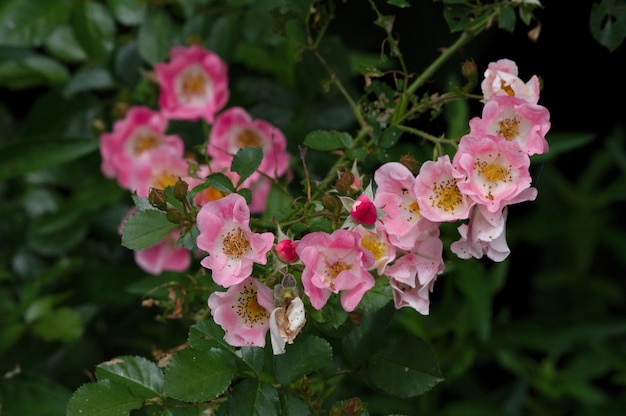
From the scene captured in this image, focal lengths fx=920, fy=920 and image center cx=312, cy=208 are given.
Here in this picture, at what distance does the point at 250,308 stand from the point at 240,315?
0.01 meters

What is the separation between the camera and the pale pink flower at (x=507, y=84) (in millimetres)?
1066

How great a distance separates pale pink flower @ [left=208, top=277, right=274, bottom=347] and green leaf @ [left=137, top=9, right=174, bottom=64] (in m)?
0.78

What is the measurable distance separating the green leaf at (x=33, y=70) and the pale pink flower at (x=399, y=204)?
41.3 inches

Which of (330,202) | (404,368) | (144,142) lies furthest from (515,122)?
(144,142)

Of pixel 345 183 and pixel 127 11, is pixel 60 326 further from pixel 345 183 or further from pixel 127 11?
pixel 345 183

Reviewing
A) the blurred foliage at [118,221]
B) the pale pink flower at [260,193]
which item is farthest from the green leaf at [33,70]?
the pale pink flower at [260,193]

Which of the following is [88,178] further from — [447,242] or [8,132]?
[447,242]

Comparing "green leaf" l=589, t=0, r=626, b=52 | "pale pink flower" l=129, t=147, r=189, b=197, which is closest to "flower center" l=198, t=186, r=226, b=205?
"pale pink flower" l=129, t=147, r=189, b=197

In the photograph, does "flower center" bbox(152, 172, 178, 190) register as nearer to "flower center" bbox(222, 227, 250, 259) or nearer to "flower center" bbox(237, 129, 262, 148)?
A: "flower center" bbox(237, 129, 262, 148)

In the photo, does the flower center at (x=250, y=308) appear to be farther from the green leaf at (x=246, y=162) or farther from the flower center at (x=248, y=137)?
the flower center at (x=248, y=137)

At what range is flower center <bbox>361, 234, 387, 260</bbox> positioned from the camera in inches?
40.4

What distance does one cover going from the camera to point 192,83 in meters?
1.62

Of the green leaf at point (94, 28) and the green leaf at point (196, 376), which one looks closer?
the green leaf at point (196, 376)

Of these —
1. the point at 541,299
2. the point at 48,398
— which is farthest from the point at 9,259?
the point at 541,299
